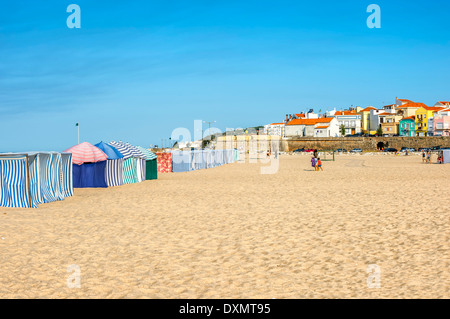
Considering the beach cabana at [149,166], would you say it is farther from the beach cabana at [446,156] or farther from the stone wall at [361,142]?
the stone wall at [361,142]

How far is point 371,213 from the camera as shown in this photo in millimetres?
12906

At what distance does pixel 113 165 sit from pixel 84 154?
2.11m

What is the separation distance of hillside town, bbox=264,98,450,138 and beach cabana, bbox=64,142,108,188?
352ft

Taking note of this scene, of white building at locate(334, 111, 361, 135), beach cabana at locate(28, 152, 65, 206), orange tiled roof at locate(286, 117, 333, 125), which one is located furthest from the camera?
white building at locate(334, 111, 361, 135)

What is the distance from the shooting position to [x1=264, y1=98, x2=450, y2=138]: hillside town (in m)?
117

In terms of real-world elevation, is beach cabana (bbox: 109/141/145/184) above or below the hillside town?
below

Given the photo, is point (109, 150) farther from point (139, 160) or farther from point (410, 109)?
point (410, 109)

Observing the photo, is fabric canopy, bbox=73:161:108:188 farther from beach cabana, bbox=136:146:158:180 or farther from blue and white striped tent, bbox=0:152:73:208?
blue and white striped tent, bbox=0:152:73:208

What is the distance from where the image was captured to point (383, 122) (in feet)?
419

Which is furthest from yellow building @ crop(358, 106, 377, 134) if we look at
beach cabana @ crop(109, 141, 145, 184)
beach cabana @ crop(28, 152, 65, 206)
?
beach cabana @ crop(28, 152, 65, 206)

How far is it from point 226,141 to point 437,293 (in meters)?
109

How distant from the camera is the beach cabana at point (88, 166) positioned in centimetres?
2270
